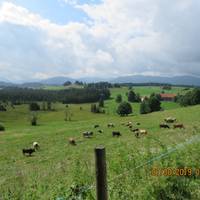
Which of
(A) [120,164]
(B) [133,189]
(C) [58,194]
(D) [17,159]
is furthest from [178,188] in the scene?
(D) [17,159]

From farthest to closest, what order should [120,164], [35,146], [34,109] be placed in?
[34,109]
[35,146]
[120,164]

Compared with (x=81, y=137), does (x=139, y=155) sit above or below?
above

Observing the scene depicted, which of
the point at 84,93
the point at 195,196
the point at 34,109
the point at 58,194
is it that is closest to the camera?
the point at 195,196

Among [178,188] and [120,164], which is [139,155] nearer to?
[120,164]

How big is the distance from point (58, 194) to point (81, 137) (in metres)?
27.5

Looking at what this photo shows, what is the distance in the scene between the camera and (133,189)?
798 cm
